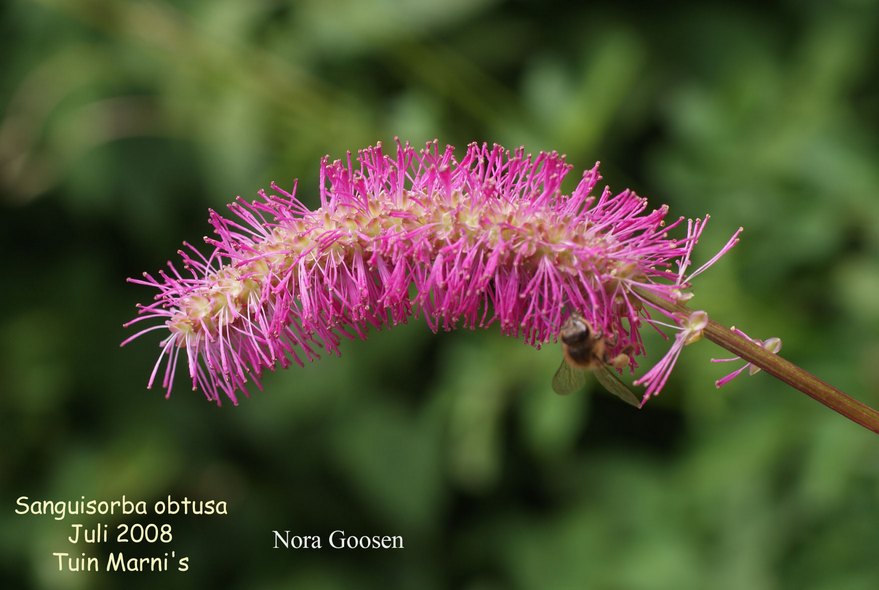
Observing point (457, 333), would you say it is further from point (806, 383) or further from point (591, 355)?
point (806, 383)

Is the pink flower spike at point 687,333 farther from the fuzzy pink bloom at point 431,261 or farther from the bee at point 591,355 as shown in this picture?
the bee at point 591,355

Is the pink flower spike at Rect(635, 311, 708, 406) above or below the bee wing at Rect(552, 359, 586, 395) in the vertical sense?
below

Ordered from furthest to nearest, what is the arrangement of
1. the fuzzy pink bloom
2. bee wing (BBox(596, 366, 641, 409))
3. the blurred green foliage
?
the blurred green foliage → bee wing (BBox(596, 366, 641, 409)) → the fuzzy pink bloom

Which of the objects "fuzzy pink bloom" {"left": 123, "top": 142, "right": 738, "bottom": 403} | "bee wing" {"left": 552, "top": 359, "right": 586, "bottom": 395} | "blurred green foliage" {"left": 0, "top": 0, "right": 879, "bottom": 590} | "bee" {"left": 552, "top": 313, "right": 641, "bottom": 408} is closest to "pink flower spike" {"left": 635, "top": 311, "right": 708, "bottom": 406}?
"fuzzy pink bloom" {"left": 123, "top": 142, "right": 738, "bottom": 403}

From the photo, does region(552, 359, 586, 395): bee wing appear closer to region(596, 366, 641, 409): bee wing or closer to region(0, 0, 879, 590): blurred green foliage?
region(596, 366, 641, 409): bee wing

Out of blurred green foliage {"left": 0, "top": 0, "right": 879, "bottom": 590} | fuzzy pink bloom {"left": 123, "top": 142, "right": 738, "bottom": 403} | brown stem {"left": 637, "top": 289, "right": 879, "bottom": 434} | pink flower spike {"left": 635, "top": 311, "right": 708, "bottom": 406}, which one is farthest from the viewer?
Result: blurred green foliage {"left": 0, "top": 0, "right": 879, "bottom": 590}

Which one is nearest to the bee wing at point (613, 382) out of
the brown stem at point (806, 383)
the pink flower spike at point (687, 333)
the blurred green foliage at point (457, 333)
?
the pink flower spike at point (687, 333)

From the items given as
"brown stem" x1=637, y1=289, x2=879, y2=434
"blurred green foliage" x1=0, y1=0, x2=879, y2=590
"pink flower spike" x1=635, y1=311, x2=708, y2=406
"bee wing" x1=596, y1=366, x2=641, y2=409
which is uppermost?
"blurred green foliage" x1=0, y1=0, x2=879, y2=590
